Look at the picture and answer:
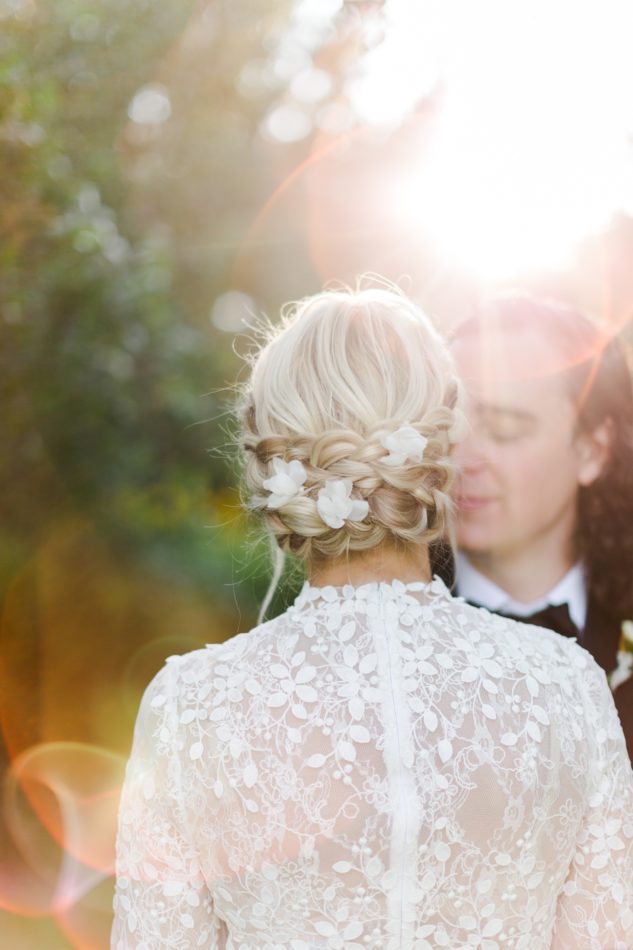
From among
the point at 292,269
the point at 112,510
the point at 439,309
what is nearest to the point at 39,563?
the point at 112,510

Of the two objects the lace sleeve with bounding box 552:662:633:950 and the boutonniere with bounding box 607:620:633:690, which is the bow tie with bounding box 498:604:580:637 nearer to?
the boutonniere with bounding box 607:620:633:690

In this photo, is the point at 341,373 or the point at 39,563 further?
the point at 39,563

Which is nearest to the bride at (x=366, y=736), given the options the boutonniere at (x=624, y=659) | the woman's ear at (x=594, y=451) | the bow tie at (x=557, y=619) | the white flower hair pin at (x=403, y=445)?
the white flower hair pin at (x=403, y=445)

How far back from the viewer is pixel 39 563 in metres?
8.12

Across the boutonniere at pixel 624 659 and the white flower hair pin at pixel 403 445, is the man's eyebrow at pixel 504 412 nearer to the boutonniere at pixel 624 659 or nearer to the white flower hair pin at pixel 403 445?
the boutonniere at pixel 624 659

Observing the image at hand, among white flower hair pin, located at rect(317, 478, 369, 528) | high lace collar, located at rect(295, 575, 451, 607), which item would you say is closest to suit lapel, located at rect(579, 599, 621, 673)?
high lace collar, located at rect(295, 575, 451, 607)

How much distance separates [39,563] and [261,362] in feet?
22.1

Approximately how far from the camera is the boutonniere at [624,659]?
3.12 m

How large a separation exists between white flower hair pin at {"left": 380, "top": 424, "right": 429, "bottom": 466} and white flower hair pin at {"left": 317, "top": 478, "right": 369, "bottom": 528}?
10cm

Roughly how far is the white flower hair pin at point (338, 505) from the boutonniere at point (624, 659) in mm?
1707

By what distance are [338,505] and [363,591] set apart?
0.71ft

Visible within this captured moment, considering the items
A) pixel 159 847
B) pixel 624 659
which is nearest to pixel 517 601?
pixel 624 659

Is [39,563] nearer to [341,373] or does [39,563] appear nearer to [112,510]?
[112,510]

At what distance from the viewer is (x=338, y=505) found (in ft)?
6.01
